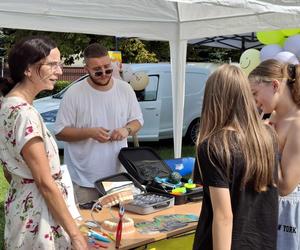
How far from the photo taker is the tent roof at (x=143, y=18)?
367cm

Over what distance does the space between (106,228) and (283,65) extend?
1.14 meters

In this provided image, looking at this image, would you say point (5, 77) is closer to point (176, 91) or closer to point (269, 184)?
point (269, 184)

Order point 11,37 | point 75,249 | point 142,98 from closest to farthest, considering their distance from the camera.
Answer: point 75,249, point 142,98, point 11,37

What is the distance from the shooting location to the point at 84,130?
3062mm

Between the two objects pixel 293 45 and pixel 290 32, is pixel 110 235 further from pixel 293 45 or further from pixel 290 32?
pixel 290 32

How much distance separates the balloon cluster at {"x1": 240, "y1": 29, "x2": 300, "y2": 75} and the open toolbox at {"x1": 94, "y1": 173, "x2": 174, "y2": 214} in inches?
54.5

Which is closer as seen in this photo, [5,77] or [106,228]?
[5,77]

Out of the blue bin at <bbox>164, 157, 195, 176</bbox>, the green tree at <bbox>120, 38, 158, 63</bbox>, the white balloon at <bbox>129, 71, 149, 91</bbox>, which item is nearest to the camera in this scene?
the blue bin at <bbox>164, 157, 195, 176</bbox>

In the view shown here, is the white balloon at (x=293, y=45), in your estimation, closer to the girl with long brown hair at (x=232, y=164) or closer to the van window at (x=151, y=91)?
the girl with long brown hair at (x=232, y=164)

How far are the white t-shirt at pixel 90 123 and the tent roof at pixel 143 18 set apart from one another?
0.91 metres

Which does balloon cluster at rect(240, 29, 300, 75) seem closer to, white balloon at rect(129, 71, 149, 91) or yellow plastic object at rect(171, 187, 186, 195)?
yellow plastic object at rect(171, 187, 186, 195)

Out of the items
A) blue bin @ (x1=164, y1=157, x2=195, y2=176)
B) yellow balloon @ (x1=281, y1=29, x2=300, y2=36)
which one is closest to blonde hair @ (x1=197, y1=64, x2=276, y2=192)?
blue bin @ (x1=164, y1=157, x2=195, y2=176)

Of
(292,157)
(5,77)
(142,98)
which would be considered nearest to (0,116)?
(5,77)

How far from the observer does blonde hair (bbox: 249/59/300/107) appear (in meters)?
2.09
